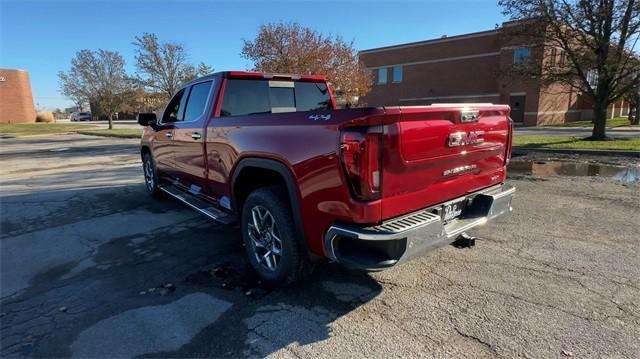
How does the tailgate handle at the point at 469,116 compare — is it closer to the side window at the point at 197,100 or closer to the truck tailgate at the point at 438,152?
the truck tailgate at the point at 438,152

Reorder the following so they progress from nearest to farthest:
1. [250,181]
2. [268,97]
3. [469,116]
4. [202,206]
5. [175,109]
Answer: [469,116], [250,181], [268,97], [202,206], [175,109]

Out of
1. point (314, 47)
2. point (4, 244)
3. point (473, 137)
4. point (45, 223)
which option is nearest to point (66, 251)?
point (4, 244)

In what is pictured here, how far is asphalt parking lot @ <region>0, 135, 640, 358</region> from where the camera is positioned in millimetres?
2652

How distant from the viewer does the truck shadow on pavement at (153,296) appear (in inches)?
108

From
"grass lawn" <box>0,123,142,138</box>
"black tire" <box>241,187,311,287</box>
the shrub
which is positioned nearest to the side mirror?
"black tire" <box>241,187,311,287</box>

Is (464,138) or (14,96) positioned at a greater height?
(14,96)

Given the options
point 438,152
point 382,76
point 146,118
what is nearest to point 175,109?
point 146,118

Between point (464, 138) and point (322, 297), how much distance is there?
181 cm

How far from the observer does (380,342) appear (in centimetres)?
266

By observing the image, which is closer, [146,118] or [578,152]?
[146,118]

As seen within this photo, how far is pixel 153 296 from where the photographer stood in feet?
11.2

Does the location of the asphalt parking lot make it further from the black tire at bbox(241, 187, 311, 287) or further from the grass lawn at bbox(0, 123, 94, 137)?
the grass lawn at bbox(0, 123, 94, 137)

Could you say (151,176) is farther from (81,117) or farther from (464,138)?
(81,117)

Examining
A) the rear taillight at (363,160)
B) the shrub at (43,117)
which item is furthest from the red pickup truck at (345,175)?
the shrub at (43,117)
